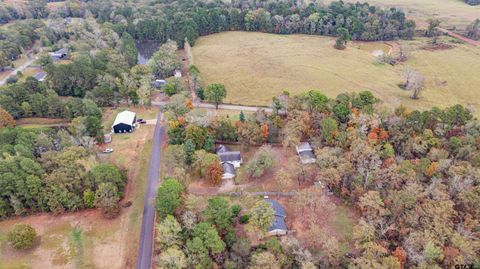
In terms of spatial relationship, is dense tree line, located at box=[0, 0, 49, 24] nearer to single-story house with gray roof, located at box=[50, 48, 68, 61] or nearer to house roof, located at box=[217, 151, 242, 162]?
single-story house with gray roof, located at box=[50, 48, 68, 61]

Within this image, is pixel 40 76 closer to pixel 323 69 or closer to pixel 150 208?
pixel 150 208

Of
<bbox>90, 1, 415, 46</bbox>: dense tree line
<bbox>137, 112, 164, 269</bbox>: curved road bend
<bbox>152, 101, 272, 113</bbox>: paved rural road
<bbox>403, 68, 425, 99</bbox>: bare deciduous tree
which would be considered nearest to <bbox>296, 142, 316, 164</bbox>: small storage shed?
<bbox>152, 101, 272, 113</bbox>: paved rural road

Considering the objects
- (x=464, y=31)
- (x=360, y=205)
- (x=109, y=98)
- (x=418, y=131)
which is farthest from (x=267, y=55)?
(x=464, y=31)

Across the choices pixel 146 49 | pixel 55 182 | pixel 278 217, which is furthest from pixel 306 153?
pixel 146 49

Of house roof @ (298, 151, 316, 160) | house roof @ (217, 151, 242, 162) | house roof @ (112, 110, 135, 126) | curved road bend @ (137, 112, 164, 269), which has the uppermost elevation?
house roof @ (112, 110, 135, 126)

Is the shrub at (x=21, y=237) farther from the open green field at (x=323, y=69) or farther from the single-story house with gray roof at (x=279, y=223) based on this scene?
the open green field at (x=323, y=69)

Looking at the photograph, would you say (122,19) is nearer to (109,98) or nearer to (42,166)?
(109,98)
